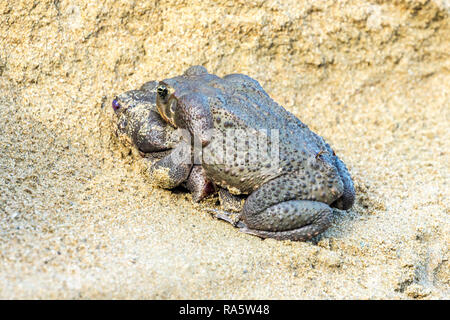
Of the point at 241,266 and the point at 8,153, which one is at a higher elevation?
the point at 8,153

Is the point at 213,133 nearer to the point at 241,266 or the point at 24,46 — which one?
the point at 241,266

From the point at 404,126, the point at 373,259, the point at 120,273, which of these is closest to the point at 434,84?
the point at 404,126

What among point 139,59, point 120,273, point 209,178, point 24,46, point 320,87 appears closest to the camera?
point 120,273

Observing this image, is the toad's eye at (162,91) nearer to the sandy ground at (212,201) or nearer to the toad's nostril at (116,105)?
the toad's nostril at (116,105)

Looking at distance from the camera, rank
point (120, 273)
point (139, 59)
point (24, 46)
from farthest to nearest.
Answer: point (139, 59) → point (24, 46) → point (120, 273)

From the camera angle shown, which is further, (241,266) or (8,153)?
(8,153)

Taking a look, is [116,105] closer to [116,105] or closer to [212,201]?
[116,105]

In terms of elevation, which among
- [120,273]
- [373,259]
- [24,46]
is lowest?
[373,259]
